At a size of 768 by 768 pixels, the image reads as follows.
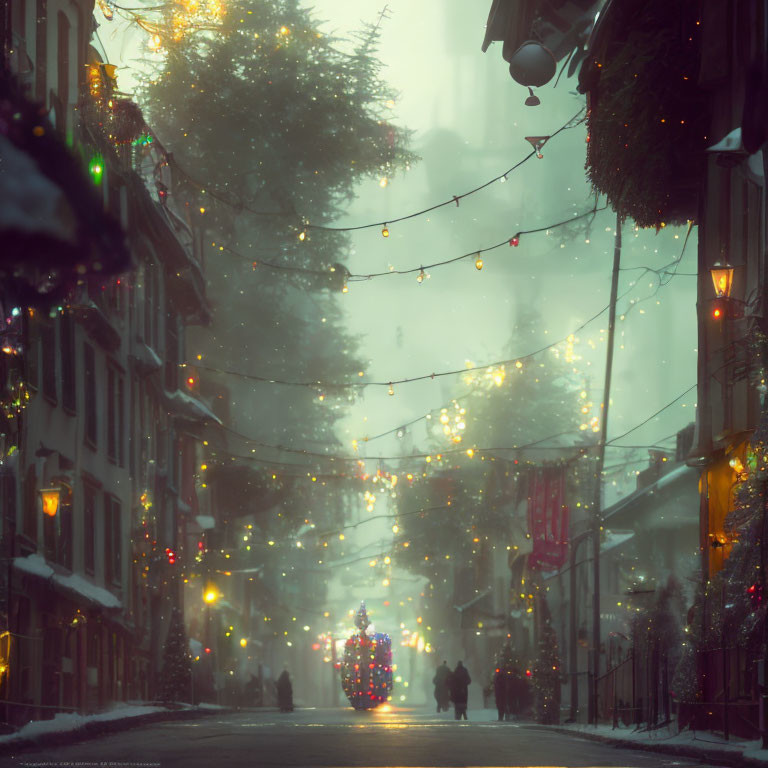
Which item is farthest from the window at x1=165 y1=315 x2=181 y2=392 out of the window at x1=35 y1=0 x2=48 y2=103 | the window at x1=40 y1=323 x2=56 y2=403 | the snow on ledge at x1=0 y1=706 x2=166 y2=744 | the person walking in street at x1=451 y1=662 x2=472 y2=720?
the window at x1=35 y1=0 x2=48 y2=103

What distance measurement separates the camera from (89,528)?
91.8 ft

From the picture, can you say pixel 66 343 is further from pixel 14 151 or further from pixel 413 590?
pixel 413 590

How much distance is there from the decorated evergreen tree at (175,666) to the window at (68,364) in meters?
8.00

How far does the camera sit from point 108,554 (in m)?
29.9

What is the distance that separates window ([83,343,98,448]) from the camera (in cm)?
2795

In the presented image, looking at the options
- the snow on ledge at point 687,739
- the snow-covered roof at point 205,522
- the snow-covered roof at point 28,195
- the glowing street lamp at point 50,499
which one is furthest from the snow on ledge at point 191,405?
the snow-covered roof at point 28,195

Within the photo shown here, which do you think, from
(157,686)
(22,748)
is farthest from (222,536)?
(22,748)

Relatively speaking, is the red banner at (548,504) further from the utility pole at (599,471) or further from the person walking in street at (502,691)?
the utility pole at (599,471)

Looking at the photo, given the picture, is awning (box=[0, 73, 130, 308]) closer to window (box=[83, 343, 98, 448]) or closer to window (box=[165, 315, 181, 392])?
window (box=[83, 343, 98, 448])

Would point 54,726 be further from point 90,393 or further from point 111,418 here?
point 111,418

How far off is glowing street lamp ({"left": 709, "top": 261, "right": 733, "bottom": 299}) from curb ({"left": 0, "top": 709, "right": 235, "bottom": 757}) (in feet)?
31.4

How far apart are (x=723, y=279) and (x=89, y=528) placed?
1498 cm

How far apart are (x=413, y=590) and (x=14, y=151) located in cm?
10986

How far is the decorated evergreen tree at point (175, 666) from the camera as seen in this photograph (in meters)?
32.4
